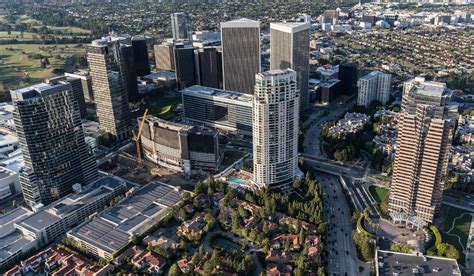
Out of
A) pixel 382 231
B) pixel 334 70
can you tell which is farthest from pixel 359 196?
pixel 334 70

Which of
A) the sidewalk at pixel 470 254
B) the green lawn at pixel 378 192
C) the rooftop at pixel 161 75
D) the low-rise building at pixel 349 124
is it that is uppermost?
the rooftop at pixel 161 75

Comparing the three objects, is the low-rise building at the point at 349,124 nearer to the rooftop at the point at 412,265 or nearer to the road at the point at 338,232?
the road at the point at 338,232

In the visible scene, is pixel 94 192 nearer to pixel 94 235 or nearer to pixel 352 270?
pixel 94 235

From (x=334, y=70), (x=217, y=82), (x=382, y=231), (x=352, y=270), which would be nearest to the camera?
(x=352, y=270)

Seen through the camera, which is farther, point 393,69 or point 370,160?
point 393,69

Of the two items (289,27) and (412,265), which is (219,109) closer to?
(289,27)

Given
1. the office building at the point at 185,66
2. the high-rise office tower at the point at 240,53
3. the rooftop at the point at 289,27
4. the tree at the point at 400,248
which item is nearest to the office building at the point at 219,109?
the high-rise office tower at the point at 240,53

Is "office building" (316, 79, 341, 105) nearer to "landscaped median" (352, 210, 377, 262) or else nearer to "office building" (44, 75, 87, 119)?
"landscaped median" (352, 210, 377, 262)
